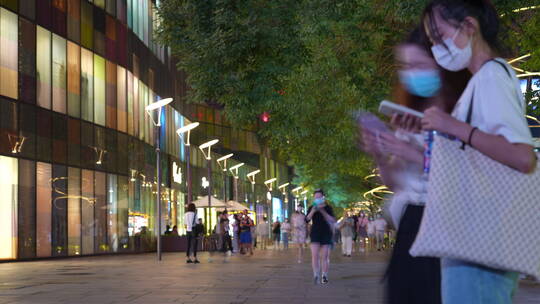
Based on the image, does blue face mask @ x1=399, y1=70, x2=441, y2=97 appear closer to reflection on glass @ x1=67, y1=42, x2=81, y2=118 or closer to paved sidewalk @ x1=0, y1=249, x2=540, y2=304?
paved sidewalk @ x1=0, y1=249, x2=540, y2=304

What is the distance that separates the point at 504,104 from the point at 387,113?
491 mm

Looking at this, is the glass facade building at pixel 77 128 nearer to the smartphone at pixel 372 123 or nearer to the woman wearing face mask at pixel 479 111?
the smartphone at pixel 372 123

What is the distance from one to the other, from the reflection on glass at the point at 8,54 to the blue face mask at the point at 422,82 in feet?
86.0

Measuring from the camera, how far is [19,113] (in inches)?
1169

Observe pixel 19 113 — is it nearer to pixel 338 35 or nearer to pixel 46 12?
pixel 46 12

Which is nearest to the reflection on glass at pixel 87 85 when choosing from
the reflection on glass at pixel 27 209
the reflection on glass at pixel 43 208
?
the reflection on glass at pixel 43 208

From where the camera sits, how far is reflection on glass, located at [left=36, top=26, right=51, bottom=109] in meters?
31.2

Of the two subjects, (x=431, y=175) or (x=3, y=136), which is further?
(x=3, y=136)

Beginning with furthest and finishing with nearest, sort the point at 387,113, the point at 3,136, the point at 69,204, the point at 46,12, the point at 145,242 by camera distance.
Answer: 1. the point at 145,242
2. the point at 69,204
3. the point at 46,12
4. the point at 3,136
5. the point at 387,113

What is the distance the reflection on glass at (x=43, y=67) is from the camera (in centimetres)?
3117

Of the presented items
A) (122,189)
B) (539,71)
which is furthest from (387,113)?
(122,189)

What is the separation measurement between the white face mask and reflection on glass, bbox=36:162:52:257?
94.6ft

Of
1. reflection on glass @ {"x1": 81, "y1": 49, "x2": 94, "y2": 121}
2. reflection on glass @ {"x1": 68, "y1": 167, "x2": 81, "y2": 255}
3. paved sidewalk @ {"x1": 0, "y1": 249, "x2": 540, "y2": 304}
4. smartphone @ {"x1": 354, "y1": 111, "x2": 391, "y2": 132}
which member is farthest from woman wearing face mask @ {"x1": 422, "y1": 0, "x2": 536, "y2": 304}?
reflection on glass @ {"x1": 81, "y1": 49, "x2": 94, "y2": 121}

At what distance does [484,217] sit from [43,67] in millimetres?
29973
